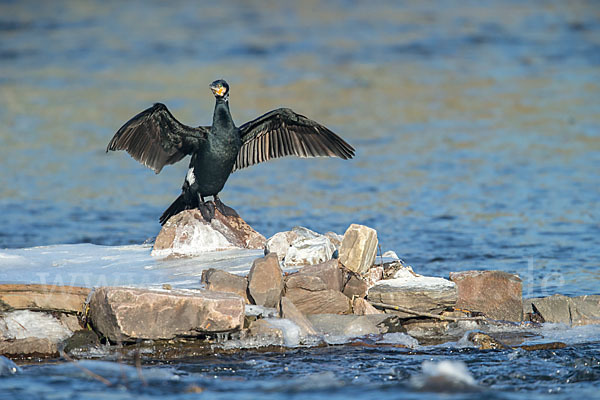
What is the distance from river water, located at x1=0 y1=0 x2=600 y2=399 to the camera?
17.8 ft

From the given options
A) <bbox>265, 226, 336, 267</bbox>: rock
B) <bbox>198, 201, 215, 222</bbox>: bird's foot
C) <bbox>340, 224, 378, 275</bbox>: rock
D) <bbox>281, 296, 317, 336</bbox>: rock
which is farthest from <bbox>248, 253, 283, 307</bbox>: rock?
<bbox>198, 201, 215, 222</bbox>: bird's foot

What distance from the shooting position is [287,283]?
240 inches

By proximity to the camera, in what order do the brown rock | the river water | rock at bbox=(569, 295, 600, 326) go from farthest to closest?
the brown rock → rock at bbox=(569, 295, 600, 326) → the river water

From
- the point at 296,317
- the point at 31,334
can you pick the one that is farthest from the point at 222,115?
the point at 31,334

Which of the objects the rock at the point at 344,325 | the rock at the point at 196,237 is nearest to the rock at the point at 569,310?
the rock at the point at 344,325

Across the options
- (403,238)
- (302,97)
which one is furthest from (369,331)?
(302,97)

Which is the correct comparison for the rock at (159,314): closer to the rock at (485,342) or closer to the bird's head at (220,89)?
the rock at (485,342)

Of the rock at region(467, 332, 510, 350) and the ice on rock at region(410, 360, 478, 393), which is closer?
the ice on rock at region(410, 360, 478, 393)

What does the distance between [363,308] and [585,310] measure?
164 centimetres

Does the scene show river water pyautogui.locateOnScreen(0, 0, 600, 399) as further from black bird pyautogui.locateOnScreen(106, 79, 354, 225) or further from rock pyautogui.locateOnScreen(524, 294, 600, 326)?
black bird pyautogui.locateOnScreen(106, 79, 354, 225)

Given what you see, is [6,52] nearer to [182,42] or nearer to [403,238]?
[182,42]

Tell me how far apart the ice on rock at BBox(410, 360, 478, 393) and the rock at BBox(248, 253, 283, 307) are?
51.6 inches

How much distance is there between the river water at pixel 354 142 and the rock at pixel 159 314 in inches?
11.7

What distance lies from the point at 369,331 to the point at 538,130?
9.45m
